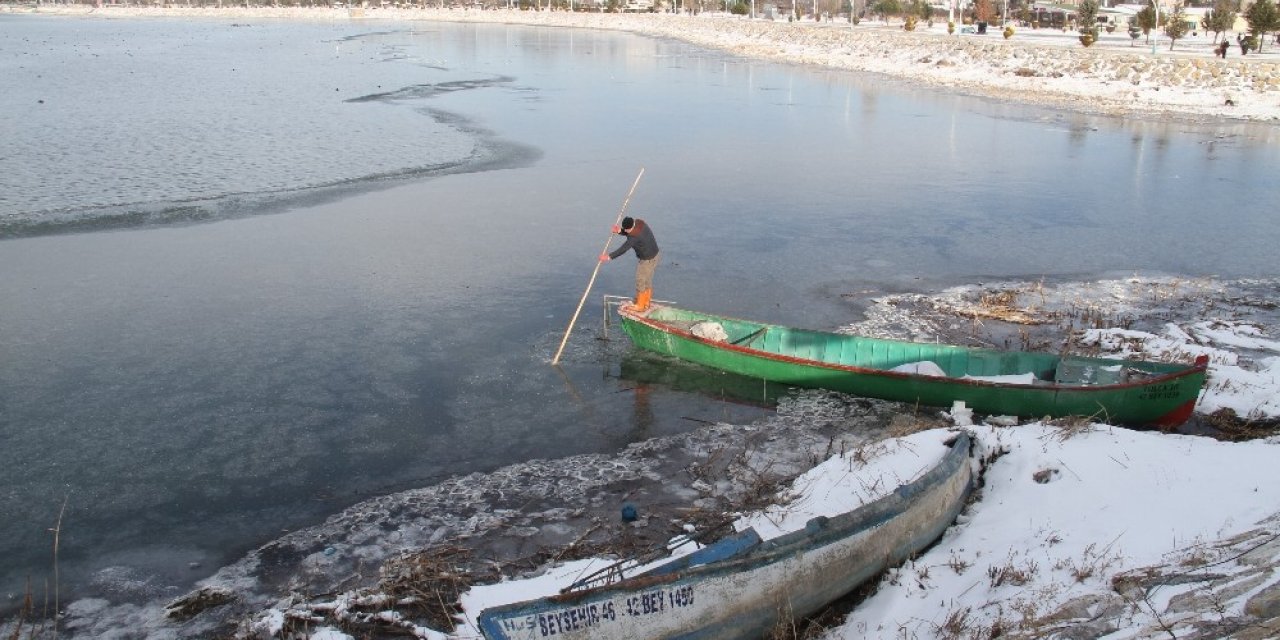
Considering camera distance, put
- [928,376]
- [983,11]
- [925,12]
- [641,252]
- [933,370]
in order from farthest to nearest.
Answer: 1. [925,12]
2. [983,11]
3. [641,252]
4. [933,370]
5. [928,376]

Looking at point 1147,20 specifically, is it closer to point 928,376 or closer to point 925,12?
point 925,12

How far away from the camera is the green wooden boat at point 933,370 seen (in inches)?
436

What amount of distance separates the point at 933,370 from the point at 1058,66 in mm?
40859

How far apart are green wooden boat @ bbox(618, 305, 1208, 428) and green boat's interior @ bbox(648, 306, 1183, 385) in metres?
0.01

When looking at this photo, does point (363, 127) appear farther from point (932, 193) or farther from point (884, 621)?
point (884, 621)

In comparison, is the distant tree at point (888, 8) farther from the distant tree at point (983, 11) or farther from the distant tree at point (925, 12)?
the distant tree at point (983, 11)

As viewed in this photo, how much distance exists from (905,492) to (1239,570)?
244 centimetres

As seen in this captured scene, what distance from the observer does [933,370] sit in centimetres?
1259

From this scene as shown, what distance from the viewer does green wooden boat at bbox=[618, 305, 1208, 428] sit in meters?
11.1

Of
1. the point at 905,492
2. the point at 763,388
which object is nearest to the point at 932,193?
the point at 763,388

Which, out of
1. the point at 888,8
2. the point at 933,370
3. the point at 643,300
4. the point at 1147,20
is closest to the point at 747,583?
the point at 933,370

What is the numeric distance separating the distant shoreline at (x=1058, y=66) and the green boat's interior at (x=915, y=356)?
32.1 meters

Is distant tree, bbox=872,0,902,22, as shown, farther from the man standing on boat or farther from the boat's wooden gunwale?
the boat's wooden gunwale

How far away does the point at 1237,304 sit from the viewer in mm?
16156
